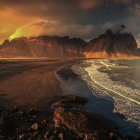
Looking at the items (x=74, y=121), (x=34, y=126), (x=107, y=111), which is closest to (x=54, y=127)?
(x=34, y=126)

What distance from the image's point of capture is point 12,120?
57.0ft

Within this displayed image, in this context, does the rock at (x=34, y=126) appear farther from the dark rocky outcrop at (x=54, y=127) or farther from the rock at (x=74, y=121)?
the rock at (x=74, y=121)

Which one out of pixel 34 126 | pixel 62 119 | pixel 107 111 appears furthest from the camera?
pixel 107 111

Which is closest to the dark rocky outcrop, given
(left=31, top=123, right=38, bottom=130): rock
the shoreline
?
(left=31, top=123, right=38, bottom=130): rock

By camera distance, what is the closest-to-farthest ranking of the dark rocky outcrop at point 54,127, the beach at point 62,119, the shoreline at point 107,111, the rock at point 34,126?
the dark rocky outcrop at point 54,127, the beach at point 62,119, the rock at point 34,126, the shoreline at point 107,111

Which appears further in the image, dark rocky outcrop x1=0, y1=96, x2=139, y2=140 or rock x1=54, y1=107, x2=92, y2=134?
rock x1=54, y1=107, x2=92, y2=134

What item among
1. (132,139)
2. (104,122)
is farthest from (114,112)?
(132,139)

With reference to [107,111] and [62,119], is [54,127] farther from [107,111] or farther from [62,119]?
[107,111]

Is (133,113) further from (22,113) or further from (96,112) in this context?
(22,113)

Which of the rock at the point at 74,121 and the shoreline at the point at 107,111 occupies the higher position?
the rock at the point at 74,121

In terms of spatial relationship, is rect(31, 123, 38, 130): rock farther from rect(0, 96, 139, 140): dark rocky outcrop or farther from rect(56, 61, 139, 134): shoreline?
rect(56, 61, 139, 134): shoreline

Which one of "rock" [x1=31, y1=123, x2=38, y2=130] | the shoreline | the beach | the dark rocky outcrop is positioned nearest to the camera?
the dark rocky outcrop

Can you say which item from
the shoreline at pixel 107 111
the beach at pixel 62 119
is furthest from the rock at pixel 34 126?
the shoreline at pixel 107 111

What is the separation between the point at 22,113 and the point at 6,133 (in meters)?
3.12
